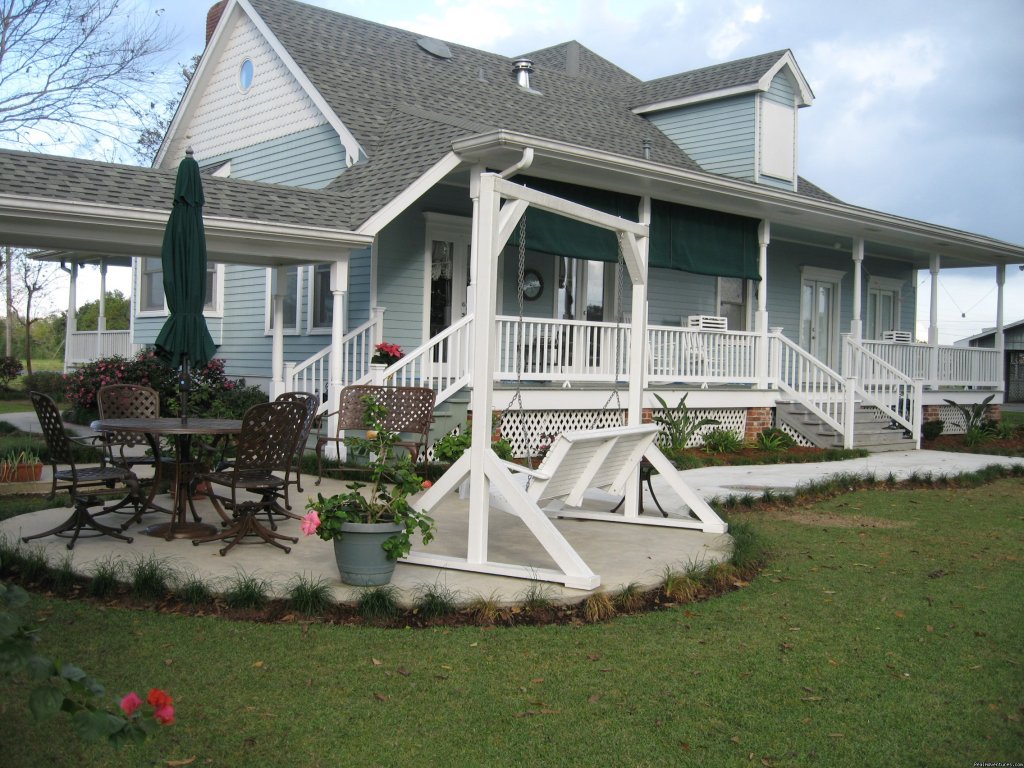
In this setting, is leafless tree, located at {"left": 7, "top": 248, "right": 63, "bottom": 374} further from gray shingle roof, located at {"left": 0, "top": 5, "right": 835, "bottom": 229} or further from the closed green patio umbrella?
the closed green patio umbrella

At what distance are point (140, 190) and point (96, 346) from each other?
919cm

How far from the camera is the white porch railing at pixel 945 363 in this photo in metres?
17.5

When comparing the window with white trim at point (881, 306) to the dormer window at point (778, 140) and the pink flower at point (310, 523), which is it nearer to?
the dormer window at point (778, 140)

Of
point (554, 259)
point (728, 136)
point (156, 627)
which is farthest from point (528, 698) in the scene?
point (728, 136)

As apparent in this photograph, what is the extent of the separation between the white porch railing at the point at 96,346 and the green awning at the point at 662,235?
28.7 ft

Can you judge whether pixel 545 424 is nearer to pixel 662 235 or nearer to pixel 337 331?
pixel 337 331

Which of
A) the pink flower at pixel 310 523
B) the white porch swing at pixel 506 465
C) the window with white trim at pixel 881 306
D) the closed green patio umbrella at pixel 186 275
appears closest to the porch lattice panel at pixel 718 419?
the white porch swing at pixel 506 465

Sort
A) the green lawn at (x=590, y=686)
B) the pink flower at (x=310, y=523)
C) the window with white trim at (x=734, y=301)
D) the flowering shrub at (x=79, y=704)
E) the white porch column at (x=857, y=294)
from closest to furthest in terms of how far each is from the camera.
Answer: the flowering shrub at (x=79, y=704) → the green lawn at (x=590, y=686) → the pink flower at (x=310, y=523) → the white porch column at (x=857, y=294) → the window with white trim at (x=734, y=301)

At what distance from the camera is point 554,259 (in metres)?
15.3

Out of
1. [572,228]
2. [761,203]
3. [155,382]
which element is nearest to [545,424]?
[572,228]

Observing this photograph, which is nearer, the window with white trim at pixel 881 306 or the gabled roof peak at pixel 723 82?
the gabled roof peak at pixel 723 82

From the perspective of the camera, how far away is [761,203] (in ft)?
49.0

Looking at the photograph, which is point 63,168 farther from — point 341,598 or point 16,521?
point 341,598

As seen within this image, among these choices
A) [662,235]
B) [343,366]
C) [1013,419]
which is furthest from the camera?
[1013,419]
